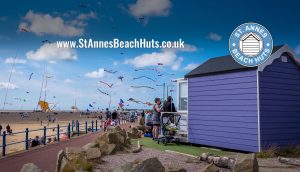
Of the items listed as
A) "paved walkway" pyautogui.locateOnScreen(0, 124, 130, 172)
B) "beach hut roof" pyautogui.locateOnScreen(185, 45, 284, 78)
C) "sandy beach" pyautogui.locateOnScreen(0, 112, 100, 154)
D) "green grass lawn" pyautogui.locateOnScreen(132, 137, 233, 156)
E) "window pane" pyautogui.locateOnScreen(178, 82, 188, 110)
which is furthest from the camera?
"sandy beach" pyautogui.locateOnScreen(0, 112, 100, 154)

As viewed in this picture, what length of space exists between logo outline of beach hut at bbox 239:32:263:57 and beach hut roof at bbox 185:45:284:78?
0.56 meters

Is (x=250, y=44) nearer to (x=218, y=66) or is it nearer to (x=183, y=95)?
(x=218, y=66)

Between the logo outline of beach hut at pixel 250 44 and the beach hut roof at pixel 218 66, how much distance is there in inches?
22.2

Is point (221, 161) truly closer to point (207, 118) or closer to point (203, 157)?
point (203, 157)

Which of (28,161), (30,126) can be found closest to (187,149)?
(28,161)

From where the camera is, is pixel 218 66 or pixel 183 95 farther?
pixel 183 95

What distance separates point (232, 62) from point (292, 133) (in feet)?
10.9

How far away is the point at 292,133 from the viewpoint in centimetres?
1226

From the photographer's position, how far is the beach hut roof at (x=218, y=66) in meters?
12.2

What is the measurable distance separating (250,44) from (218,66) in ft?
6.29

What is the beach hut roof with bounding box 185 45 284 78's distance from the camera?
1224 cm

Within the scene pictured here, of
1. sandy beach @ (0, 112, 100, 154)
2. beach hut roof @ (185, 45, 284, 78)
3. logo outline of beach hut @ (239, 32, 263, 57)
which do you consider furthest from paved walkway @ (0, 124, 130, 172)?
logo outline of beach hut @ (239, 32, 263, 57)

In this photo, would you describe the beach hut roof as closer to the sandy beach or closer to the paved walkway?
the paved walkway

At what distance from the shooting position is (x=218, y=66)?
13453 mm
